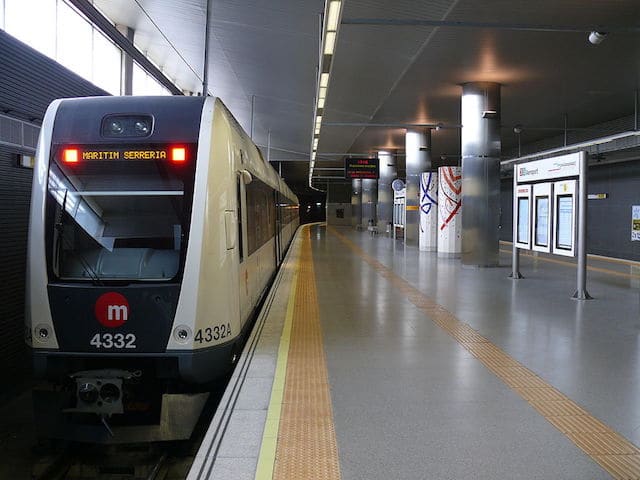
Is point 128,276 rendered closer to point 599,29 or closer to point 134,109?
point 134,109

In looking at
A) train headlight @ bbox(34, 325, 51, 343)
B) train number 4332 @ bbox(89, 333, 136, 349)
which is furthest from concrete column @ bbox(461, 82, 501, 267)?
train headlight @ bbox(34, 325, 51, 343)

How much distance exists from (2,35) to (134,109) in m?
4.37

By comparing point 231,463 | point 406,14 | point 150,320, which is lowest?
point 231,463

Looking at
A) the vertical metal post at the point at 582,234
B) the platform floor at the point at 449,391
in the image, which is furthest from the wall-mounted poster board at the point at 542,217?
the platform floor at the point at 449,391

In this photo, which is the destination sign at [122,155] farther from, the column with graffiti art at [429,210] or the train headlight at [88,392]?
the column with graffiti art at [429,210]

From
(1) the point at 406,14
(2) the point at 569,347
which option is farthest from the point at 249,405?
(1) the point at 406,14

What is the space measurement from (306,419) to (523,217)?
9882 mm

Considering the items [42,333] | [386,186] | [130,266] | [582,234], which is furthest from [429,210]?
[42,333]

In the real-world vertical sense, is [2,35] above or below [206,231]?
above

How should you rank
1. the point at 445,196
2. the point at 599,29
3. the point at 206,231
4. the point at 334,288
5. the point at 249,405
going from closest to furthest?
the point at 249,405 < the point at 206,231 < the point at 599,29 < the point at 334,288 < the point at 445,196

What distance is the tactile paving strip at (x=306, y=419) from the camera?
3.79m

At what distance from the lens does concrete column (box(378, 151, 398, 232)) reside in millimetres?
36778

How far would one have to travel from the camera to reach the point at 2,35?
862 cm

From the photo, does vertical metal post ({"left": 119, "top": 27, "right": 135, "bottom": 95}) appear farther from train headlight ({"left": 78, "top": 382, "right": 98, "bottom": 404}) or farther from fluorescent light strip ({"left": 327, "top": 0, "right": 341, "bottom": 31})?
train headlight ({"left": 78, "top": 382, "right": 98, "bottom": 404})
